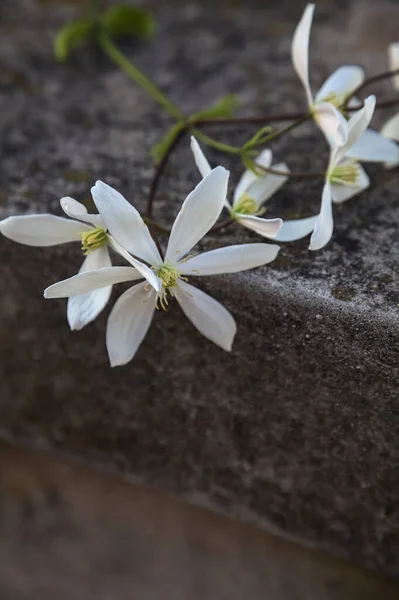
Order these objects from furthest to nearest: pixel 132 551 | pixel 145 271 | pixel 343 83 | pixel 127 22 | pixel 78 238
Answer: pixel 127 22
pixel 132 551
pixel 343 83
pixel 78 238
pixel 145 271

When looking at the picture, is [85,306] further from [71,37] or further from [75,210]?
[71,37]

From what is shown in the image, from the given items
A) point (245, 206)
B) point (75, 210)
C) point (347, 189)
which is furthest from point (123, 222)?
point (347, 189)

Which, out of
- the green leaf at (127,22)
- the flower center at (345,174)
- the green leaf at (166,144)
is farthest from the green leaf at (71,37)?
the flower center at (345,174)

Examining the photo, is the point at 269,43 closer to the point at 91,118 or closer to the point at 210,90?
the point at 210,90

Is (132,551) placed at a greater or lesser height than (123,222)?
lesser

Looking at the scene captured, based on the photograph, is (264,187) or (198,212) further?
(264,187)

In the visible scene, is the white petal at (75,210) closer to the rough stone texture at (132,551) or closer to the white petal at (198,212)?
the white petal at (198,212)

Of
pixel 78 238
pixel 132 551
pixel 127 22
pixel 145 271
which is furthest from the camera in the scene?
pixel 127 22
